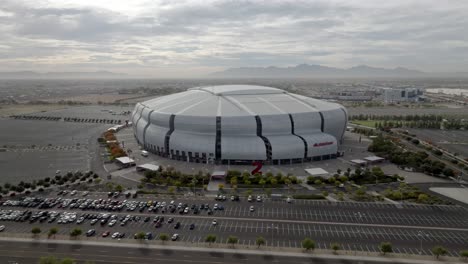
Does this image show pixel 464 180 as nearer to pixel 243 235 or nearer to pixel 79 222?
pixel 243 235

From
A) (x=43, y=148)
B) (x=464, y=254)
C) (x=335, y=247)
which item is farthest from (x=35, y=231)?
(x=43, y=148)

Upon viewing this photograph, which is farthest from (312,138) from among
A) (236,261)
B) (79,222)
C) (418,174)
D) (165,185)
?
(79,222)

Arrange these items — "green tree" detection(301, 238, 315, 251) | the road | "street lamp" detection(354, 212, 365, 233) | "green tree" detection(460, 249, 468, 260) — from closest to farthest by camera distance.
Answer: "green tree" detection(460, 249, 468, 260) < the road < "green tree" detection(301, 238, 315, 251) < "street lamp" detection(354, 212, 365, 233)

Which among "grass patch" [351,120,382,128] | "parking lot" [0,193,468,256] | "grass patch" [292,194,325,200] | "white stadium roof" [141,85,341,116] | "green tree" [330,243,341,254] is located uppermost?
"white stadium roof" [141,85,341,116]

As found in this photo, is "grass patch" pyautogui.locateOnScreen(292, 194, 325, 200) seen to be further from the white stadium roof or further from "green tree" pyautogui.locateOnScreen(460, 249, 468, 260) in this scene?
the white stadium roof

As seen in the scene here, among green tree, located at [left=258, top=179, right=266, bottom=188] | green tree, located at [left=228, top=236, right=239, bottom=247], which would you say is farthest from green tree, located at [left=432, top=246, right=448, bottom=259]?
green tree, located at [left=258, top=179, right=266, bottom=188]
